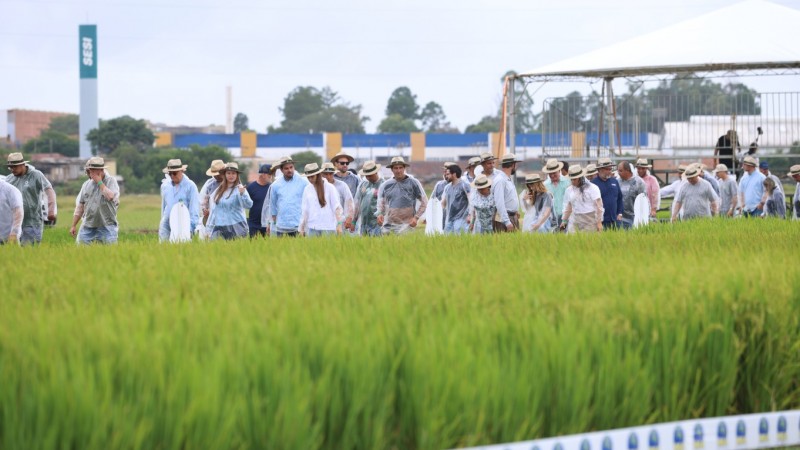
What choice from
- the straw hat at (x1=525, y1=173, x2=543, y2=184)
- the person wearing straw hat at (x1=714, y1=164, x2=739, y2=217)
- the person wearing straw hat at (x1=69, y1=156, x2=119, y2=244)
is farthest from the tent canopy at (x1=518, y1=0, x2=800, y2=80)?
the person wearing straw hat at (x1=69, y1=156, x2=119, y2=244)

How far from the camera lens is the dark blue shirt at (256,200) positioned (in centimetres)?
1722

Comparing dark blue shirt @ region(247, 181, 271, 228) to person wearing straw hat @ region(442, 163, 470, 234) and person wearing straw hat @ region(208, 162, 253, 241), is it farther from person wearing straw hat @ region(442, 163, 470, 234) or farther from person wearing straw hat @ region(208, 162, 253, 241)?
person wearing straw hat @ region(442, 163, 470, 234)

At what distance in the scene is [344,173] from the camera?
18.5m

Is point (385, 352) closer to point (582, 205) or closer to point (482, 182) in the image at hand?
point (482, 182)

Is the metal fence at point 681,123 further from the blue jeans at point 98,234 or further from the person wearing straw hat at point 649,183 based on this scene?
the blue jeans at point 98,234

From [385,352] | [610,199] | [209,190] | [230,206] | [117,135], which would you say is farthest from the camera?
[117,135]

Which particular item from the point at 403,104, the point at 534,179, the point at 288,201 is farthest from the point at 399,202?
the point at 403,104

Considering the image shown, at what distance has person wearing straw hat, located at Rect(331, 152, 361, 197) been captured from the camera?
1842cm

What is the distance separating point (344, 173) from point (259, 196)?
5.38 feet

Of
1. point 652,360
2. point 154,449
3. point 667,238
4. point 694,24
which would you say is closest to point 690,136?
point 694,24

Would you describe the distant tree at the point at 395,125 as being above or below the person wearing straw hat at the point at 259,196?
above

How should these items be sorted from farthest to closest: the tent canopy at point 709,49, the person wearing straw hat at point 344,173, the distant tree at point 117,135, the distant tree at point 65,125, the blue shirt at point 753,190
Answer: the distant tree at point 65,125 < the distant tree at point 117,135 < the tent canopy at point 709,49 < the blue shirt at point 753,190 < the person wearing straw hat at point 344,173

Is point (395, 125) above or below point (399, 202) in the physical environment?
above

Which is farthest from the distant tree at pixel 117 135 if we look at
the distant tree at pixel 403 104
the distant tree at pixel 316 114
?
the distant tree at pixel 403 104
